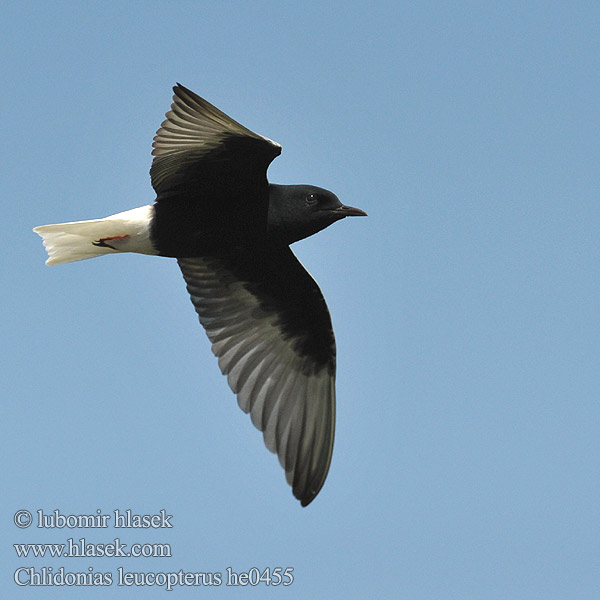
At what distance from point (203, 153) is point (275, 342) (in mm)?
2386

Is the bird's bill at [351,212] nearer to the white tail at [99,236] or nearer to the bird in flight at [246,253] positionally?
the bird in flight at [246,253]

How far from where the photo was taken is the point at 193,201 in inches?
325

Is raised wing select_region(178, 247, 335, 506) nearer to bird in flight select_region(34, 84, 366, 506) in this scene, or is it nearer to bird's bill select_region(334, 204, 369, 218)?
bird in flight select_region(34, 84, 366, 506)

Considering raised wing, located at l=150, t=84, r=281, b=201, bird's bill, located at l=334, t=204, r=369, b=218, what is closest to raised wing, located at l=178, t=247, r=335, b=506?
bird's bill, located at l=334, t=204, r=369, b=218

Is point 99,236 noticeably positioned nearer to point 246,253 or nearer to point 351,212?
point 246,253

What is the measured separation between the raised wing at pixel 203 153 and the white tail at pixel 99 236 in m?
0.30

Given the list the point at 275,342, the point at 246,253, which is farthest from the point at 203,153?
the point at 275,342

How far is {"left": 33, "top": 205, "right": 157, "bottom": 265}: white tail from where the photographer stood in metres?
8.33

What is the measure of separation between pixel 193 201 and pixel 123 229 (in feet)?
2.02

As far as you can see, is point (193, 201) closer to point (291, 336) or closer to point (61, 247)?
point (61, 247)

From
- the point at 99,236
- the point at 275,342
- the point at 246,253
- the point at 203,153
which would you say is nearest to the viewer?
the point at 203,153

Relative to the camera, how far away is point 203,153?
26.0ft

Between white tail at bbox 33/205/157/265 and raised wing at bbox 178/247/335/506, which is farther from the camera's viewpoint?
raised wing at bbox 178/247/335/506

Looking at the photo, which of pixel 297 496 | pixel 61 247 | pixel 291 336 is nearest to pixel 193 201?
pixel 61 247
